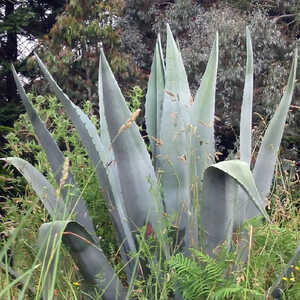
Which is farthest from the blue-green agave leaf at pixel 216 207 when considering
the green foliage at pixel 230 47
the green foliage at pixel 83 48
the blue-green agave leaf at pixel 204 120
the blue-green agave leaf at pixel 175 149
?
the green foliage at pixel 83 48

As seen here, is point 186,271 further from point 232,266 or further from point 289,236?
point 289,236

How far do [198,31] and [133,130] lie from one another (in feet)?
28.2

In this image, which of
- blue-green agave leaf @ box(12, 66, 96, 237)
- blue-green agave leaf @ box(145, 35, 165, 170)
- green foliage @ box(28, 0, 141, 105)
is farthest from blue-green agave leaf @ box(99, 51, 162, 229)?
green foliage @ box(28, 0, 141, 105)

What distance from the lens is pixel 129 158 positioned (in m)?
1.73

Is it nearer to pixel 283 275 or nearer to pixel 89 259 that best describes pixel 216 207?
pixel 283 275

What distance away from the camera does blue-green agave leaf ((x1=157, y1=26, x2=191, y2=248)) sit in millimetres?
1772

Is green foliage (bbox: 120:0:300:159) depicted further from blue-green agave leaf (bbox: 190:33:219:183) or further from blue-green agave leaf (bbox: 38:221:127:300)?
blue-green agave leaf (bbox: 38:221:127:300)

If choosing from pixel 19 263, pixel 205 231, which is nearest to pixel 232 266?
pixel 205 231

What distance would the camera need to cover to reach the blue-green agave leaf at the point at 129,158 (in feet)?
5.59

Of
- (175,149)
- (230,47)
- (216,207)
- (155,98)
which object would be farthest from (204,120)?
(230,47)

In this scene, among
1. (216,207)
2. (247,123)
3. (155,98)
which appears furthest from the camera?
(155,98)

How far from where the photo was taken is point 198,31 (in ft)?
32.9

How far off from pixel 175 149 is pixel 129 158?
0.17 metres

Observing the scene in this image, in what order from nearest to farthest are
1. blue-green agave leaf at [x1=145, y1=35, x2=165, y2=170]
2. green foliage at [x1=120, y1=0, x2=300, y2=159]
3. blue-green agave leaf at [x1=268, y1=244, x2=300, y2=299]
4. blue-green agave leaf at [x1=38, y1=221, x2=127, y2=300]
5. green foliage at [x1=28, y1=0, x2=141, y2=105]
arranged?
blue-green agave leaf at [x1=38, y1=221, x2=127, y2=300]
blue-green agave leaf at [x1=268, y1=244, x2=300, y2=299]
blue-green agave leaf at [x1=145, y1=35, x2=165, y2=170]
green foliage at [x1=28, y1=0, x2=141, y2=105]
green foliage at [x1=120, y1=0, x2=300, y2=159]
